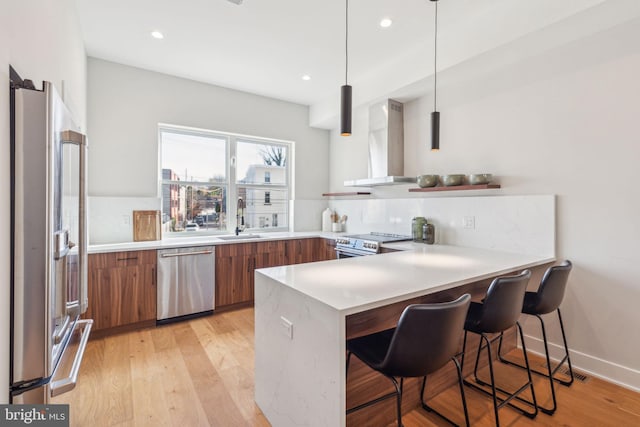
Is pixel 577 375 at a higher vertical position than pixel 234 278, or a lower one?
lower

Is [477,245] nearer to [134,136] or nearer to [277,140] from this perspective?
[277,140]

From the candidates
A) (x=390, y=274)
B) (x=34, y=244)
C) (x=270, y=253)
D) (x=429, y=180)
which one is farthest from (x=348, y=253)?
(x=34, y=244)

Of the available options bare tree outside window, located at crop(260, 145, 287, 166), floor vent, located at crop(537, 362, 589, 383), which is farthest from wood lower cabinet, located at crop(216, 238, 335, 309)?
floor vent, located at crop(537, 362, 589, 383)

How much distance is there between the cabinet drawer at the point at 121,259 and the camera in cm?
279

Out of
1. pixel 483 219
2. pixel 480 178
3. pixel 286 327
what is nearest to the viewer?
pixel 286 327

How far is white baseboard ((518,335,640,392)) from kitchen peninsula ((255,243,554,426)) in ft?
2.83

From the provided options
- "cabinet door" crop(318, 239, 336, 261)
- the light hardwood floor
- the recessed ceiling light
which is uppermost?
the recessed ceiling light

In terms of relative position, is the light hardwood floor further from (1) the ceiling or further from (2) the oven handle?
(1) the ceiling

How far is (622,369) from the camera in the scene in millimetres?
2104

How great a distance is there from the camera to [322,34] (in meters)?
2.81

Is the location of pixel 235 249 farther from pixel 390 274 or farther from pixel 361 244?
pixel 390 274

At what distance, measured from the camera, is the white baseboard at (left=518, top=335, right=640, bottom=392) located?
2066 mm

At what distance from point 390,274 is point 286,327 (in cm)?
67

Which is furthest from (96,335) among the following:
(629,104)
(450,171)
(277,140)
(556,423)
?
(629,104)
